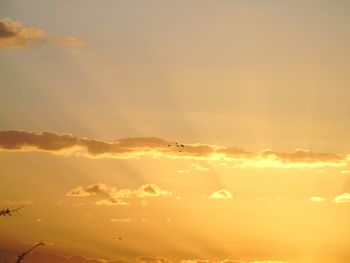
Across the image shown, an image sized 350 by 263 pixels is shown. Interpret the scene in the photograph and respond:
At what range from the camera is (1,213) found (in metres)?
38.2

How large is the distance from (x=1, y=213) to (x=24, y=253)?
13.3 ft

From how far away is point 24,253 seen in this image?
132 ft
